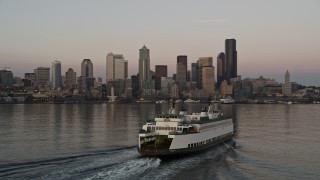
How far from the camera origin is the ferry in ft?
157

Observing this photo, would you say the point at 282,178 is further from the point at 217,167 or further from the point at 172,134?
the point at 172,134

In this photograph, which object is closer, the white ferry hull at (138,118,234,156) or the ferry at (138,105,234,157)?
the white ferry hull at (138,118,234,156)

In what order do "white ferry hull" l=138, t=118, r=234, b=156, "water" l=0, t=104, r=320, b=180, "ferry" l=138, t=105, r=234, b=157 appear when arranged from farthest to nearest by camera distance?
1. "ferry" l=138, t=105, r=234, b=157
2. "white ferry hull" l=138, t=118, r=234, b=156
3. "water" l=0, t=104, r=320, b=180

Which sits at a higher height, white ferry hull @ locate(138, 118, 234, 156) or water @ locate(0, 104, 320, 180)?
white ferry hull @ locate(138, 118, 234, 156)

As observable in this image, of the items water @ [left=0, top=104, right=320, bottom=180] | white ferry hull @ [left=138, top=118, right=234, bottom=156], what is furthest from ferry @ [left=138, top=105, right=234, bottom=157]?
water @ [left=0, top=104, right=320, bottom=180]

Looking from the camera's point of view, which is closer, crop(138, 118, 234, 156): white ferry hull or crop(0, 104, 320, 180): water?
crop(0, 104, 320, 180): water

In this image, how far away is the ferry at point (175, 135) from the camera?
47.8m

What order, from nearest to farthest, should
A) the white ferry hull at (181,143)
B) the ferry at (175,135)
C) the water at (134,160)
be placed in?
1. the water at (134,160)
2. the white ferry hull at (181,143)
3. the ferry at (175,135)

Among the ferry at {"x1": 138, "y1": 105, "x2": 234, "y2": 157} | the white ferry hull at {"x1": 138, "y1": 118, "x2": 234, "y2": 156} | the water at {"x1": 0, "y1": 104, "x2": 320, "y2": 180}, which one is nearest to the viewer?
the water at {"x1": 0, "y1": 104, "x2": 320, "y2": 180}

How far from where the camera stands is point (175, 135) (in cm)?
4828

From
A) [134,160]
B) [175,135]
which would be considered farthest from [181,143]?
[134,160]

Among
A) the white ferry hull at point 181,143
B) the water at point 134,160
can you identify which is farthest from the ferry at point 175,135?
the water at point 134,160

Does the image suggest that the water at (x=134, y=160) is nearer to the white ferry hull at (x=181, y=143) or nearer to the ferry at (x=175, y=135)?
the white ferry hull at (x=181, y=143)

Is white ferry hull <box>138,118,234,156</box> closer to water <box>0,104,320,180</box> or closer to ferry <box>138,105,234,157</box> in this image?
ferry <box>138,105,234,157</box>
